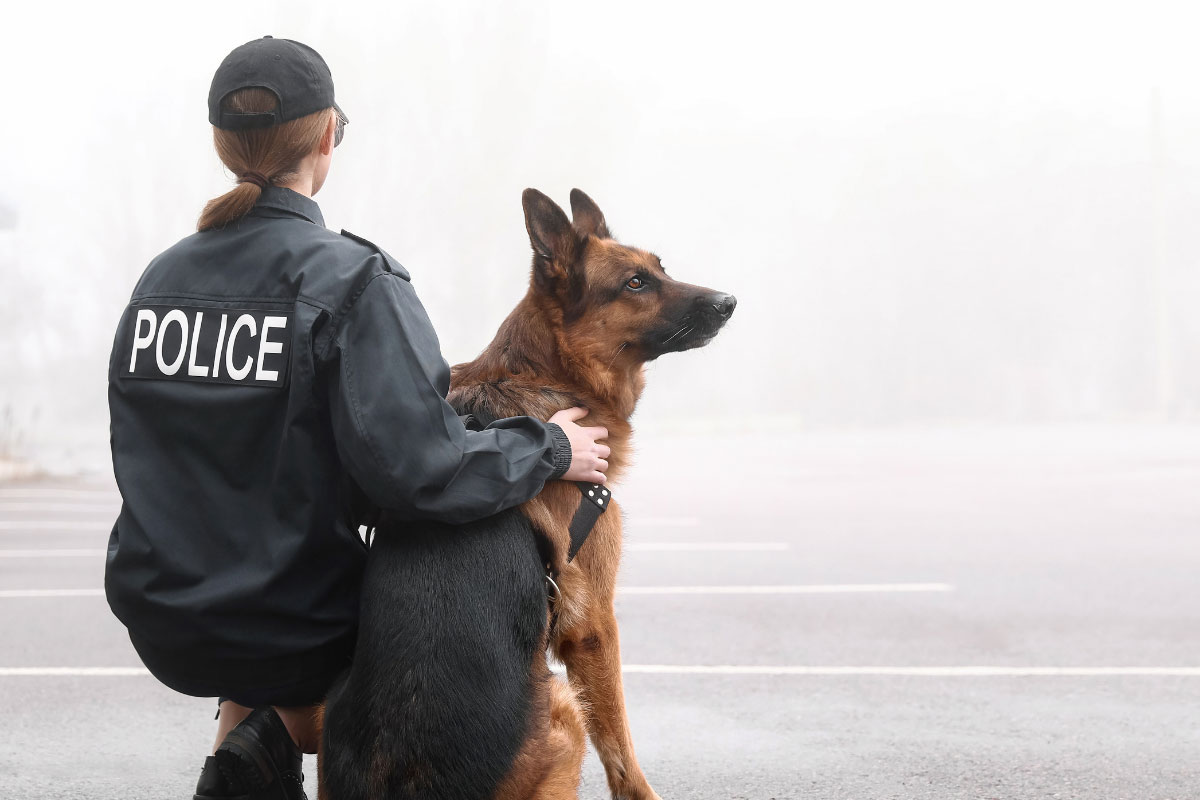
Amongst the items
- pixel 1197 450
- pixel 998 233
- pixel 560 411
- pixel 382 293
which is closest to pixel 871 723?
pixel 560 411

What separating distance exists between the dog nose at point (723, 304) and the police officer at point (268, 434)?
1105mm

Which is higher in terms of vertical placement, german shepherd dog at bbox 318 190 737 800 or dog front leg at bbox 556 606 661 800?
german shepherd dog at bbox 318 190 737 800

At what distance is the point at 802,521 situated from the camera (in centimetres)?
992

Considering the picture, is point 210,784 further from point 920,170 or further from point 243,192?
point 920,170

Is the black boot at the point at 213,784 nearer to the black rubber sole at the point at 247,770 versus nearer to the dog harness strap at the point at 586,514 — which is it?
the black rubber sole at the point at 247,770

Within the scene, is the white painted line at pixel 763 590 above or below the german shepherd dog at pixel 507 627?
below

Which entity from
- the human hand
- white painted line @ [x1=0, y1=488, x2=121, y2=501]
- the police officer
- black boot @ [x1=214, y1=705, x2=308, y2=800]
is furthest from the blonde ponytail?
white painted line @ [x1=0, y1=488, x2=121, y2=501]

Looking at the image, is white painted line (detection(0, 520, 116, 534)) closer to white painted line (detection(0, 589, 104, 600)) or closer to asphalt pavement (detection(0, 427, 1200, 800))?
asphalt pavement (detection(0, 427, 1200, 800))

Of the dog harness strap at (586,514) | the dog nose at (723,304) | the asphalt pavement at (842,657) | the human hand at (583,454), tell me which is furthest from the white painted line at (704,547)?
the human hand at (583,454)

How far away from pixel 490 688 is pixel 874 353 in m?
31.2

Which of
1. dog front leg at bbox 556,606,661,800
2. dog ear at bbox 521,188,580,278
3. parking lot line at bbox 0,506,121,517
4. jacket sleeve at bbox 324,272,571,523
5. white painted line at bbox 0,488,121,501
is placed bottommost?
white painted line at bbox 0,488,121,501

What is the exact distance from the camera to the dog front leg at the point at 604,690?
8.82 ft

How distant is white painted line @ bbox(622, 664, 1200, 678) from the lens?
462 cm

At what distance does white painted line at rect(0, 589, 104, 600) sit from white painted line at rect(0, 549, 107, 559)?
1467 mm
